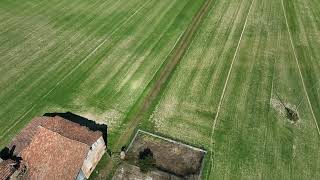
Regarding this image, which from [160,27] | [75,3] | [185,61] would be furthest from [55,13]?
[185,61]

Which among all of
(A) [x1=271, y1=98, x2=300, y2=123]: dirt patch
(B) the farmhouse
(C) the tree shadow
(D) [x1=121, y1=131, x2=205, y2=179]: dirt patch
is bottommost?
(C) the tree shadow

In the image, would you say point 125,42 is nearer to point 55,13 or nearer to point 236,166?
point 55,13

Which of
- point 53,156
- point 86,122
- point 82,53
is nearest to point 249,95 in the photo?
point 86,122

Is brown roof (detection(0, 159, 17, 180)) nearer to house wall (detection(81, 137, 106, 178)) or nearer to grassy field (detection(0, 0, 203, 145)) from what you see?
house wall (detection(81, 137, 106, 178))

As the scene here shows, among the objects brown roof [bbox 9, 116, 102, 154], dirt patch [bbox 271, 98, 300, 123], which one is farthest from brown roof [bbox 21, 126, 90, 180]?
dirt patch [bbox 271, 98, 300, 123]

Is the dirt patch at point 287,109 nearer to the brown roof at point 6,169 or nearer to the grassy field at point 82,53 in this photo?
the grassy field at point 82,53

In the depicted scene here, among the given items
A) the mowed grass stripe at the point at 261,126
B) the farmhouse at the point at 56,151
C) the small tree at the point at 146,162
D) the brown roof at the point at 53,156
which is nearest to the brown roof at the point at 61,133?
the farmhouse at the point at 56,151

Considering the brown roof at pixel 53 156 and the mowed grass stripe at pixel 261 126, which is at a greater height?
the brown roof at pixel 53 156

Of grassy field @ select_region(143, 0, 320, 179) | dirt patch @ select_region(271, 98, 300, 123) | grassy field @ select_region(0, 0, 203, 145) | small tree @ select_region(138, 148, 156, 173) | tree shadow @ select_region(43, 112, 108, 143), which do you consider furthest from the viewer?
grassy field @ select_region(0, 0, 203, 145)
